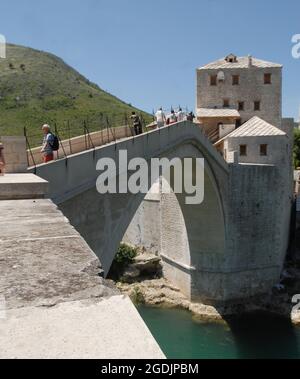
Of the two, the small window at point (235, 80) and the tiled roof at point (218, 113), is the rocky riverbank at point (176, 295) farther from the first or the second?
the small window at point (235, 80)

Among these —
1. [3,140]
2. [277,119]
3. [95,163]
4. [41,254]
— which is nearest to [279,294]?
[277,119]

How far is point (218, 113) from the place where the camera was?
2622 cm

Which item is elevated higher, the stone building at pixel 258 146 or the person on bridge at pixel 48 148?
the stone building at pixel 258 146

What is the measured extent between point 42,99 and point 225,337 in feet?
131

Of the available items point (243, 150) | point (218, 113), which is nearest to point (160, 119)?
point (243, 150)

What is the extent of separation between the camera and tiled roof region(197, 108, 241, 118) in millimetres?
26016

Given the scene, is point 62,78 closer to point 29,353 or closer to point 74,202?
point 74,202

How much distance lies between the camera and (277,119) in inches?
1064

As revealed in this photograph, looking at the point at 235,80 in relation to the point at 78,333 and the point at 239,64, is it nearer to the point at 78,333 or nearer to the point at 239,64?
the point at 239,64

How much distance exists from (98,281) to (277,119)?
87.5 feet

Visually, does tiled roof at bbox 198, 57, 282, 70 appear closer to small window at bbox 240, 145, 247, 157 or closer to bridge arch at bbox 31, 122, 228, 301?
small window at bbox 240, 145, 247, 157

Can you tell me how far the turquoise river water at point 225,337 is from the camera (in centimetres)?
1783
